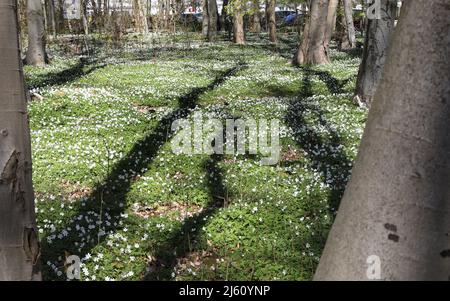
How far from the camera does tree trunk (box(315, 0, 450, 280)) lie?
2.84 m

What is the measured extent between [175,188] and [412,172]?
6.65 meters

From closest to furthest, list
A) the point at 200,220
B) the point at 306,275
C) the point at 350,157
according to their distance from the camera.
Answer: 1. the point at 306,275
2. the point at 200,220
3. the point at 350,157

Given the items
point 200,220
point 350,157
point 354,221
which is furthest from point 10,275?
point 350,157

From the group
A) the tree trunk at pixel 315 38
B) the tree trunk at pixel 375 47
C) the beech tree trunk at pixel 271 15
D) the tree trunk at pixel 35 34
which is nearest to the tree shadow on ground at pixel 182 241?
the tree trunk at pixel 375 47

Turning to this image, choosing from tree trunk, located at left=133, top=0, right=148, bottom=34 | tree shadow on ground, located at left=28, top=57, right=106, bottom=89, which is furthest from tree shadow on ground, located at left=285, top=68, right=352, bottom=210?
tree trunk, located at left=133, top=0, right=148, bottom=34

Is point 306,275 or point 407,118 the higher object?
point 407,118

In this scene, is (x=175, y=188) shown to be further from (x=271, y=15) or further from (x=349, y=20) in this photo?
(x=271, y=15)

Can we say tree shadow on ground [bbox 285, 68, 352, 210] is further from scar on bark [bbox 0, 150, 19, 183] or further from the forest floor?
scar on bark [bbox 0, 150, 19, 183]

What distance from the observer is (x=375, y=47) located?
15.4 m

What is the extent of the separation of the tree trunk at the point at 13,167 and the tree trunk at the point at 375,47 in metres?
13.8

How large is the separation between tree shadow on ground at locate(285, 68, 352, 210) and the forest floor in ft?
0.10

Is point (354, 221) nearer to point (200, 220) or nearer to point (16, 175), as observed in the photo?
point (16, 175)

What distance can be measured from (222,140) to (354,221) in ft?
30.2
